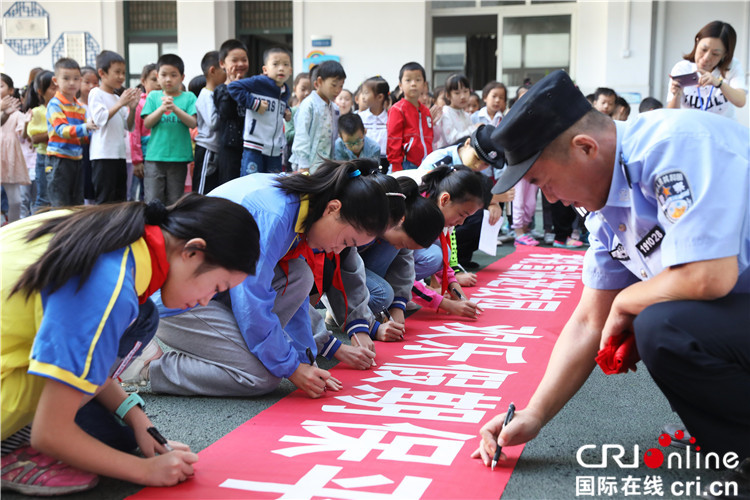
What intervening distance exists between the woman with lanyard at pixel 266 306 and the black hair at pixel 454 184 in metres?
0.83

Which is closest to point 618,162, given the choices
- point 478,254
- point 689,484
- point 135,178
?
point 689,484

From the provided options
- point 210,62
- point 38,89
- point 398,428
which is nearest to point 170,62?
point 210,62

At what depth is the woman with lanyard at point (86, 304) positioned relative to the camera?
1276mm

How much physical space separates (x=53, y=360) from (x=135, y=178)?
490cm

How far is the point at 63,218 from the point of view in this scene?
55.2 inches

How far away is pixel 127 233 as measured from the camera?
1355 mm

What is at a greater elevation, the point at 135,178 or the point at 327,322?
the point at 135,178

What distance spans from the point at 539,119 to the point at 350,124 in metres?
3.39

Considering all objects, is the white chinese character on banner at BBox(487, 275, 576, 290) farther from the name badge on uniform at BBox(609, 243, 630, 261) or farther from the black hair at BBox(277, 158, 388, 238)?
the name badge on uniform at BBox(609, 243, 630, 261)

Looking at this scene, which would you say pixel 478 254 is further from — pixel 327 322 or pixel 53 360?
pixel 53 360

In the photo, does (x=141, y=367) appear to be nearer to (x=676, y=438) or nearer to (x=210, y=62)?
(x=676, y=438)

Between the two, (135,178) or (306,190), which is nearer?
(306,190)

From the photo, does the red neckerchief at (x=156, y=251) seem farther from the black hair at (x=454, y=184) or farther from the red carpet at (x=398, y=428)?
the black hair at (x=454, y=184)

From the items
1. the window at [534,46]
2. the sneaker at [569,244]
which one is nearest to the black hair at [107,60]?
the sneaker at [569,244]
